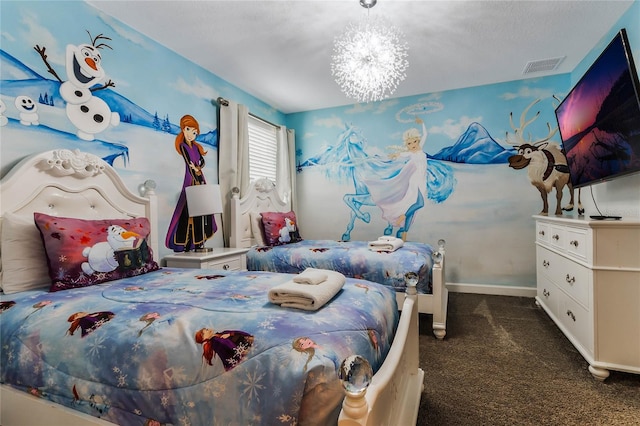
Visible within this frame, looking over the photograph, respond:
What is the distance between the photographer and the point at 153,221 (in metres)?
2.59

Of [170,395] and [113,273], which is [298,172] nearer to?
[113,273]

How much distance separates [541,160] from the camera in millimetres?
3703

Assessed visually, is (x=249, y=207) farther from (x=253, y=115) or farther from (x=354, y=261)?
(x=354, y=261)

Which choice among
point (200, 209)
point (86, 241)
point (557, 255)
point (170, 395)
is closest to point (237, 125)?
point (200, 209)

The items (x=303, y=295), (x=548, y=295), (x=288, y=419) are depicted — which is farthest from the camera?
(x=548, y=295)

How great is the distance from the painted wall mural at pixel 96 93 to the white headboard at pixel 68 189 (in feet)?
0.42

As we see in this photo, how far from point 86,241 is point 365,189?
11.1ft

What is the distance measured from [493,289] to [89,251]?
4074 millimetres

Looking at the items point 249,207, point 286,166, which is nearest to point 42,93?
point 249,207

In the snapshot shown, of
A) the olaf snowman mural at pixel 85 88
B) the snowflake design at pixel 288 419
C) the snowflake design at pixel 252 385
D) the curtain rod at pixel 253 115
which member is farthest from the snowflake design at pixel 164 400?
the curtain rod at pixel 253 115

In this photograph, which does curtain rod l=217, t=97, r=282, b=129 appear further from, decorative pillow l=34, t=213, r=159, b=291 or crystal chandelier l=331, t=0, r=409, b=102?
decorative pillow l=34, t=213, r=159, b=291

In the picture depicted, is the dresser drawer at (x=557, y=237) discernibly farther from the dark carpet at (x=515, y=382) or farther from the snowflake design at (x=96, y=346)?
the snowflake design at (x=96, y=346)

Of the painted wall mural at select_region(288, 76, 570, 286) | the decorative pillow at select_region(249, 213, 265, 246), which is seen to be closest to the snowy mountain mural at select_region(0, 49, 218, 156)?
the decorative pillow at select_region(249, 213, 265, 246)

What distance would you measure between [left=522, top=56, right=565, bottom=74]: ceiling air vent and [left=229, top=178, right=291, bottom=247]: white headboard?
320 cm
